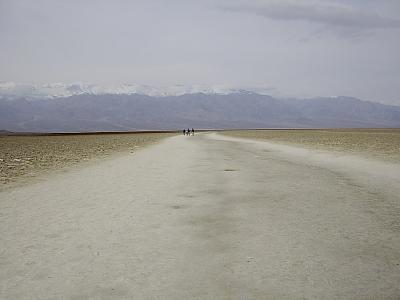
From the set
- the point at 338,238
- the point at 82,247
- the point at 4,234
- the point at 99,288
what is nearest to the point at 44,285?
the point at 99,288

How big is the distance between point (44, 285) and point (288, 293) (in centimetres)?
293

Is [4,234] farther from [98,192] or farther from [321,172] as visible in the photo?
[321,172]

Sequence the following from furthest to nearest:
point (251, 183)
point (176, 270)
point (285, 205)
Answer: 1. point (251, 183)
2. point (285, 205)
3. point (176, 270)

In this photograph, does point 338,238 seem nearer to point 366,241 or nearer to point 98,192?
point 366,241

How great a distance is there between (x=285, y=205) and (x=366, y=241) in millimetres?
2790

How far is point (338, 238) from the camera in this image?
240 inches

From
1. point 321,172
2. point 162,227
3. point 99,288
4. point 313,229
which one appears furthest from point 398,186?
point 99,288

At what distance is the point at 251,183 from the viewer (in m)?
11.8

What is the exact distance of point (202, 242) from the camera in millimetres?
5906

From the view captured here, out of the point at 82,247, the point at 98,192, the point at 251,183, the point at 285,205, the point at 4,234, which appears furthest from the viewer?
the point at 251,183

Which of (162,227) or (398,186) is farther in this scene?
(398,186)

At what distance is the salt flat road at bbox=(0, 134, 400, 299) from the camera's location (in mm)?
4398

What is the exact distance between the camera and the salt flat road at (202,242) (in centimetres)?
440

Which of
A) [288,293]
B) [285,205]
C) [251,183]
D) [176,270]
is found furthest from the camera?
[251,183]
